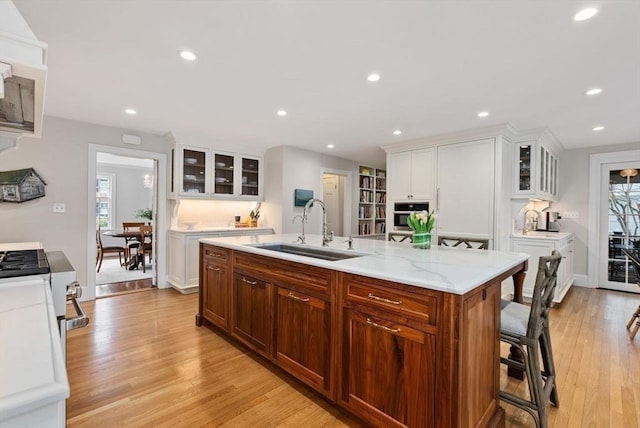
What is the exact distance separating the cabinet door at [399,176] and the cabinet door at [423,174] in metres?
0.08

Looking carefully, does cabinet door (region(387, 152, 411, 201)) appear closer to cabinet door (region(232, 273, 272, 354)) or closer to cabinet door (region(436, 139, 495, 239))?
cabinet door (region(436, 139, 495, 239))

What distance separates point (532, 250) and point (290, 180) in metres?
3.67

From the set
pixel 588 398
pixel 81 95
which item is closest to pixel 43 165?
pixel 81 95

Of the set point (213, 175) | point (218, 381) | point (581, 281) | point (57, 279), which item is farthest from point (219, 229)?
point (581, 281)

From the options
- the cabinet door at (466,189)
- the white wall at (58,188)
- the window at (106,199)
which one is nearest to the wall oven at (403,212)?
the cabinet door at (466,189)

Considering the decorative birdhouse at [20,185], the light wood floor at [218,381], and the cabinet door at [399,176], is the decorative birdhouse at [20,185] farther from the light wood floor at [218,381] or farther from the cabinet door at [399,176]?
the cabinet door at [399,176]

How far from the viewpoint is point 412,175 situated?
15.6 feet

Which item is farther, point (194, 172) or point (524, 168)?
point (194, 172)

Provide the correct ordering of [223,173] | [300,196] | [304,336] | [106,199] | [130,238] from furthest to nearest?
[106,199] < [130,238] < [300,196] < [223,173] < [304,336]

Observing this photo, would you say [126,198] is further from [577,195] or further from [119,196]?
[577,195]

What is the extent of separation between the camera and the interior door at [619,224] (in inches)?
188

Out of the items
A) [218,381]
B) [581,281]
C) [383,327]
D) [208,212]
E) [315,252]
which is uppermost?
[208,212]

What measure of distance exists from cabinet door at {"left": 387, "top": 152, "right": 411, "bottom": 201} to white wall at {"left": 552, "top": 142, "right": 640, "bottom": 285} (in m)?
2.82

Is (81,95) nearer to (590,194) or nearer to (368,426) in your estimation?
(368,426)
